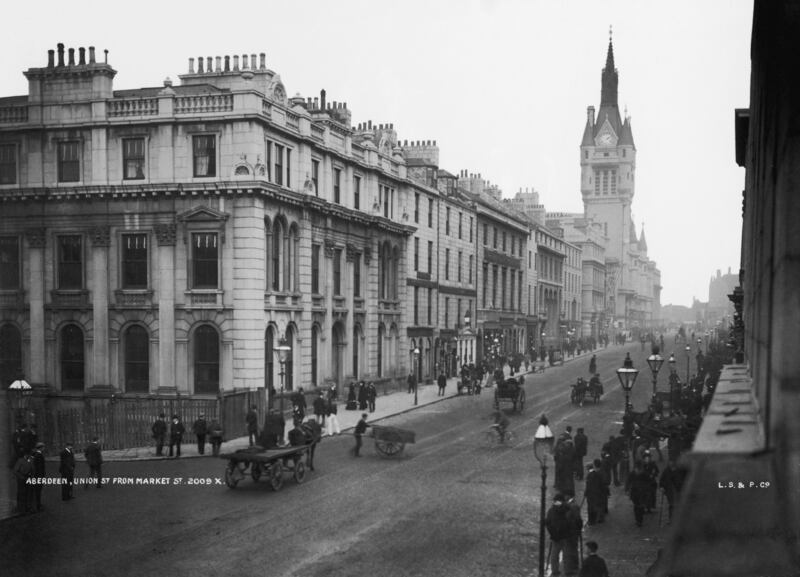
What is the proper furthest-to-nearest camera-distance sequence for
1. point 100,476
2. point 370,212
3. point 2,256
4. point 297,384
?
1. point 370,212
2. point 297,384
3. point 2,256
4. point 100,476

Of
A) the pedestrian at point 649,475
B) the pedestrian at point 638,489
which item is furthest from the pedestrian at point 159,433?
the pedestrian at point 649,475

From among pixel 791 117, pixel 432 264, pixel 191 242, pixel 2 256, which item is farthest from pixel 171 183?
pixel 791 117

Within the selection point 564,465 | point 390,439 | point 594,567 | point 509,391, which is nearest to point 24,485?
point 390,439

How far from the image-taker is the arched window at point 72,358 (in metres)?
29.2

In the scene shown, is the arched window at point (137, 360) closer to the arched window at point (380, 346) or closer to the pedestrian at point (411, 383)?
the pedestrian at point (411, 383)

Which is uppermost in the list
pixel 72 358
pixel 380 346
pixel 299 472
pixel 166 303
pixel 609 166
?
pixel 609 166

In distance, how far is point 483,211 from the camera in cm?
6291

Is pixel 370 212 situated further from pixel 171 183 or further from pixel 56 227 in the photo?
pixel 56 227

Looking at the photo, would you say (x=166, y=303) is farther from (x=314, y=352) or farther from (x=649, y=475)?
(x=649, y=475)

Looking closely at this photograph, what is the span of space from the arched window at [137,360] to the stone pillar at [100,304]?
37.2 inches

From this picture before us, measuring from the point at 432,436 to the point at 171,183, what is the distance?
46.1ft

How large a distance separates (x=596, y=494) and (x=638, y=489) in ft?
2.82

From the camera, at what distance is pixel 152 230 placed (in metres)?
30.9

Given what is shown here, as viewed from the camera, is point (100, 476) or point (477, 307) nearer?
point (100, 476)
